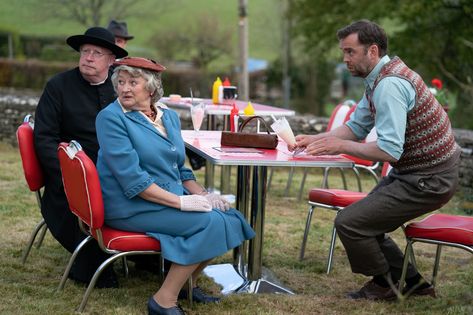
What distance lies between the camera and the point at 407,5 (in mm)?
20438

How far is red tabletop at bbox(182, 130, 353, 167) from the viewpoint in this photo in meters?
3.99

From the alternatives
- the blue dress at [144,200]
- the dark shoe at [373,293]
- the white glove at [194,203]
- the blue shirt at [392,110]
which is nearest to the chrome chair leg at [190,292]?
the blue dress at [144,200]

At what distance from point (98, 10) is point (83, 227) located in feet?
86.9

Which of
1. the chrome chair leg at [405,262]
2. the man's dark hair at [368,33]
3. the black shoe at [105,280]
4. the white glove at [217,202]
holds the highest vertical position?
the man's dark hair at [368,33]

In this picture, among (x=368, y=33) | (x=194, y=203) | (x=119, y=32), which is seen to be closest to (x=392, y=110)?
(x=368, y=33)

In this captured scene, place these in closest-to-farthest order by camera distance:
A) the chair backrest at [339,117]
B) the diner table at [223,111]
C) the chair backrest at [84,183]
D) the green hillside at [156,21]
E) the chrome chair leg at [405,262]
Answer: the chair backrest at [84,183]
the chrome chair leg at [405,262]
the diner table at [223,111]
the chair backrest at [339,117]
the green hillside at [156,21]

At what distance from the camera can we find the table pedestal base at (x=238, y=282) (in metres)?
4.55

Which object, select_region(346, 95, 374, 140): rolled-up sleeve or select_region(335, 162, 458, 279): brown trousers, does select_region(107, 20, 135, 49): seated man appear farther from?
select_region(335, 162, 458, 279): brown trousers

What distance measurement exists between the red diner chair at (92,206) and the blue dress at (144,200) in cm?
6

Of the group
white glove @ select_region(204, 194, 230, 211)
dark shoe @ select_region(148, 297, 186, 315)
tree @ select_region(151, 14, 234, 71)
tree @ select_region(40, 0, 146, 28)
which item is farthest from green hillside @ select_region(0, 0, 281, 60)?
dark shoe @ select_region(148, 297, 186, 315)

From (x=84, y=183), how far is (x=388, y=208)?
5.05 ft

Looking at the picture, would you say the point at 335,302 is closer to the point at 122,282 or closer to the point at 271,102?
the point at 122,282

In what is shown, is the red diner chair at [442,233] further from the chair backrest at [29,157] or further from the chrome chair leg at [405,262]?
the chair backrest at [29,157]

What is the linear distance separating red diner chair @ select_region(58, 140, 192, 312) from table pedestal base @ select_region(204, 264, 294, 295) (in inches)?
34.4
